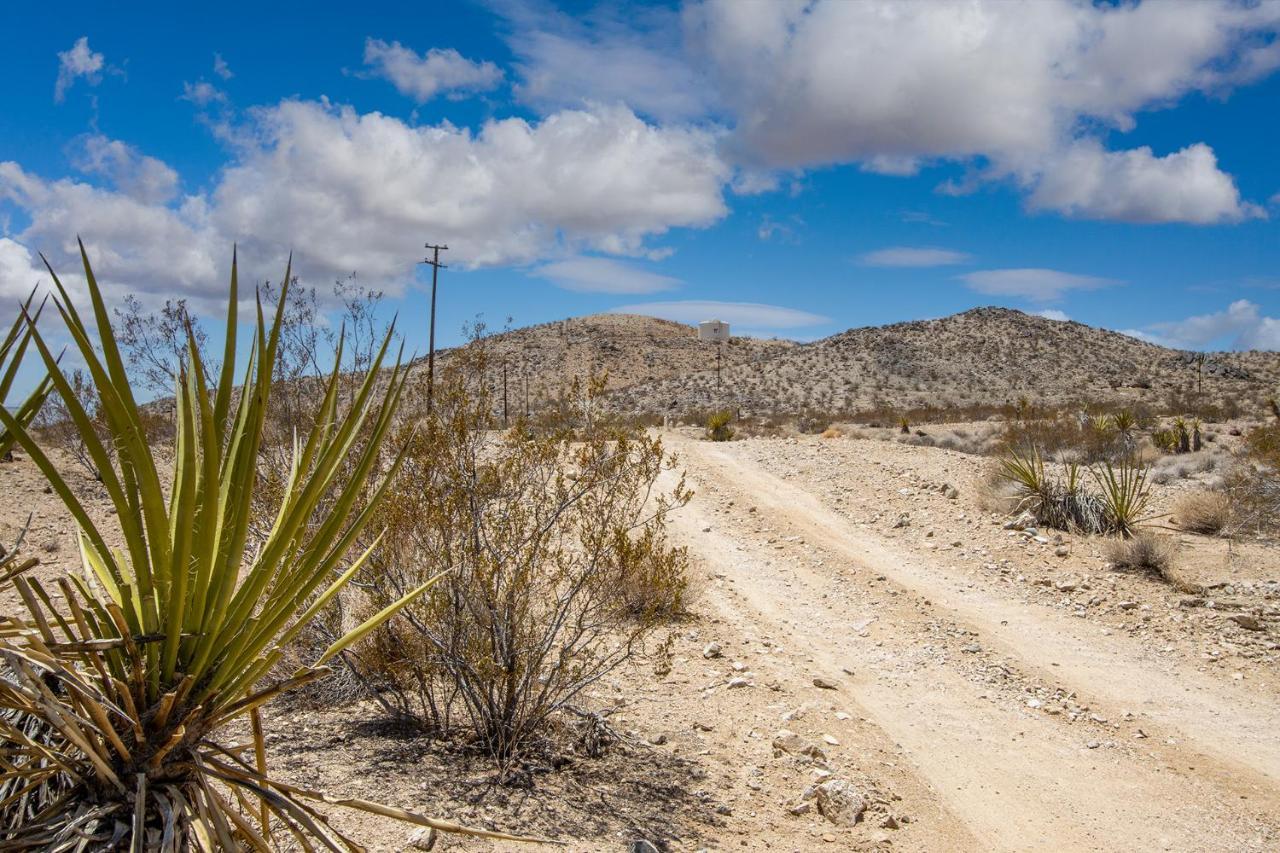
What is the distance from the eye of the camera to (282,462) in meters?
7.65

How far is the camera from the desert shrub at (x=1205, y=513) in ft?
37.6

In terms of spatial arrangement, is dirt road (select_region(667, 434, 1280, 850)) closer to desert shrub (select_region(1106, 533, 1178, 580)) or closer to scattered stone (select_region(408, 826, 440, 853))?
desert shrub (select_region(1106, 533, 1178, 580))

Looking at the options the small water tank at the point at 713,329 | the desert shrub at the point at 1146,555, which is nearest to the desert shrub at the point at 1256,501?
the desert shrub at the point at 1146,555

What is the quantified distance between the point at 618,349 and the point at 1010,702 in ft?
236

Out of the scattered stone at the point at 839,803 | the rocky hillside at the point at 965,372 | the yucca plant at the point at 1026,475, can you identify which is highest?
the rocky hillside at the point at 965,372

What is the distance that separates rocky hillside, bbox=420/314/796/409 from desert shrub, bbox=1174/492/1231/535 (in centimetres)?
5013

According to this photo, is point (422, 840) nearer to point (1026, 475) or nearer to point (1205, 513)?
point (1026, 475)

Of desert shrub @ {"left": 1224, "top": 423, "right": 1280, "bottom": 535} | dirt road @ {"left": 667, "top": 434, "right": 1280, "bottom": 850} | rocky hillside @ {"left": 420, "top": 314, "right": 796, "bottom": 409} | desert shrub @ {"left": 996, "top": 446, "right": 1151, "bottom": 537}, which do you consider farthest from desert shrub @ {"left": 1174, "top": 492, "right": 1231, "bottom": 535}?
rocky hillside @ {"left": 420, "top": 314, "right": 796, "bottom": 409}

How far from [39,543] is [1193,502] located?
16.9m

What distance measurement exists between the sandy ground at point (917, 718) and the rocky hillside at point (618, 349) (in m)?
52.2

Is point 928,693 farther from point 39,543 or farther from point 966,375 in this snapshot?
point 966,375

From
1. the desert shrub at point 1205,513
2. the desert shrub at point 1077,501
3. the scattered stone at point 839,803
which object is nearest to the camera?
the scattered stone at point 839,803

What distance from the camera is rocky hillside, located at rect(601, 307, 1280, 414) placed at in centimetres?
4669

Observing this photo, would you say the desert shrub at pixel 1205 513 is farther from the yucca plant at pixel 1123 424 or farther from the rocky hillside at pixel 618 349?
the rocky hillside at pixel 618 349
